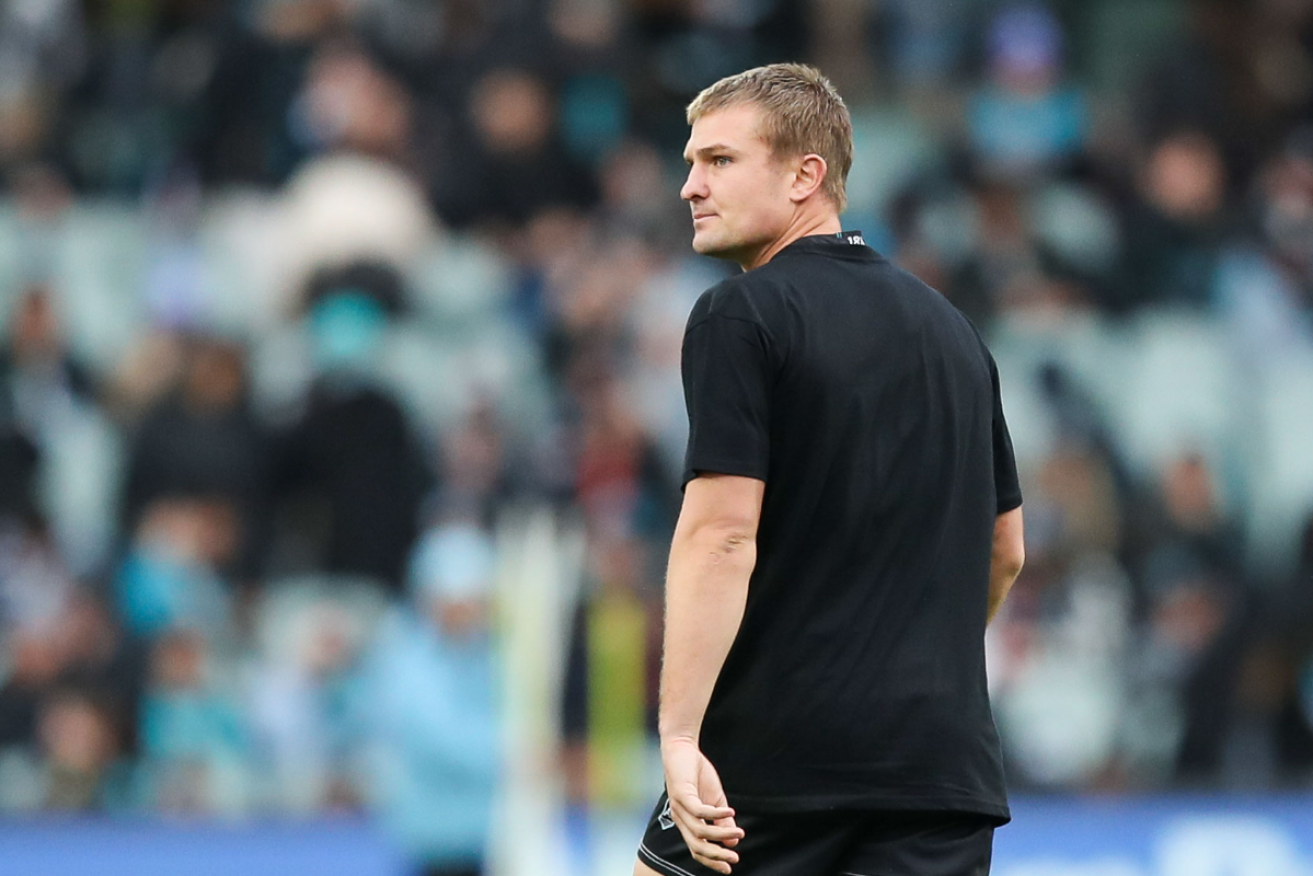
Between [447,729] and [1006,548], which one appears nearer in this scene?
[1006,548]

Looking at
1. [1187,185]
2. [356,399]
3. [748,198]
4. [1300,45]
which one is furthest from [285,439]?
[1300,45]

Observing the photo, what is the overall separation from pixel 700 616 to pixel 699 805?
296 millimetres

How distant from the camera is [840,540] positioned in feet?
11.7

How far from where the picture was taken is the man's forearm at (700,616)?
3436 millimetres

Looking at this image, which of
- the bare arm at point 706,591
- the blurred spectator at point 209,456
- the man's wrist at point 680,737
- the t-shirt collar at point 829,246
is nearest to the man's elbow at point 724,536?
the bare arm at point 706,591

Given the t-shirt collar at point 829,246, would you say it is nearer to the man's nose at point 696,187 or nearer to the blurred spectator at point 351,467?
the man's nose at point 696,187

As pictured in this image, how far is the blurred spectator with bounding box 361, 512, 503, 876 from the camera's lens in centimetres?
809

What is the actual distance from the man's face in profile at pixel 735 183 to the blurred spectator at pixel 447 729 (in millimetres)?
4664

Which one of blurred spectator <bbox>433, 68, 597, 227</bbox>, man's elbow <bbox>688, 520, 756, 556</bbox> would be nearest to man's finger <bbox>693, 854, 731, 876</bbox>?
man's elbow <bbox>688, 520, 756, 556</bbox>

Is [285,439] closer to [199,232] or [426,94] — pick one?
[199,232]

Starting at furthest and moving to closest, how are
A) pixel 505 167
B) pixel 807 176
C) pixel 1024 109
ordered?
1. pixel 1024 109
2. pixel 505 167
3. pixel 807 176

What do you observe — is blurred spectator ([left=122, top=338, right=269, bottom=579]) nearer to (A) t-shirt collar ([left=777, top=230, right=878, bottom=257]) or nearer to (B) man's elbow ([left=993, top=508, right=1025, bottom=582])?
(B) man's elbow ([left=993, top=508, right=1025, bottom=582])

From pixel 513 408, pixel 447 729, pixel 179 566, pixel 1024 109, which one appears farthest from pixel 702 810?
pixel 1024 109

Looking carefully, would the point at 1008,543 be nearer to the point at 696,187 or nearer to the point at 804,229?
the point at 804,229
